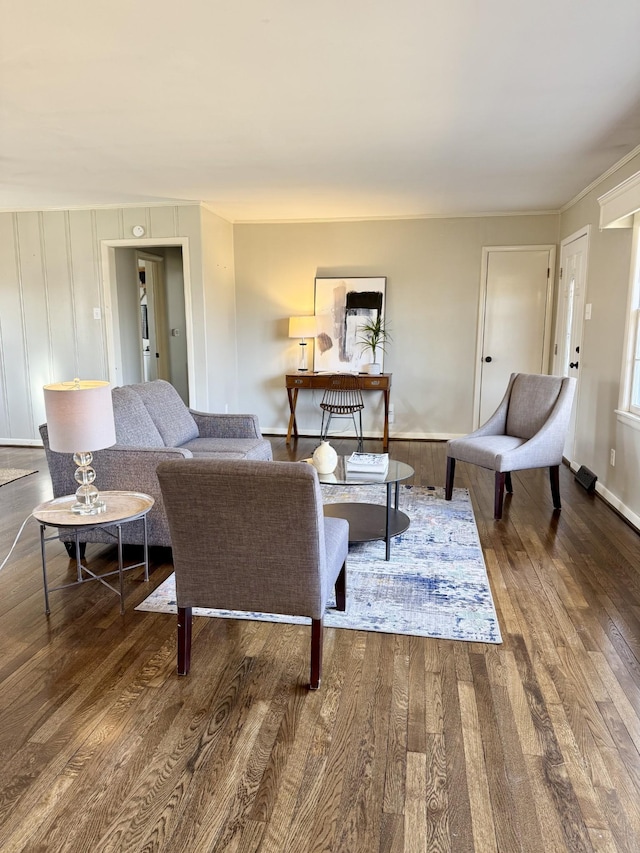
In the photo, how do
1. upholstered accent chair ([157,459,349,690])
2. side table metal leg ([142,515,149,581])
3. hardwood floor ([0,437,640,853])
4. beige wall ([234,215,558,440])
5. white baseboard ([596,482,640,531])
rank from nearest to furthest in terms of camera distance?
hardwood floor ([0,437,640,853]) → upholstered accent chair ([157,459,349,690]) → side table metal leg ([142,515,149,581]) → white baseboard ([596,482,640,531]) → beige wall ([234,215,558,440])

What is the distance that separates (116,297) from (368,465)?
3754 mm

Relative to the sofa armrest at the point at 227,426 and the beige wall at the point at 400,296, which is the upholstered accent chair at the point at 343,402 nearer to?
the beige wall at the point at 400,296

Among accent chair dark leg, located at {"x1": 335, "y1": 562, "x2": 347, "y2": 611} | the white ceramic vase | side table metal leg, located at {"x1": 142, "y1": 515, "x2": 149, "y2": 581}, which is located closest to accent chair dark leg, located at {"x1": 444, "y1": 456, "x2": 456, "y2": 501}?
the white ceramic vase

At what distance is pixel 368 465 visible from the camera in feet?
10.7

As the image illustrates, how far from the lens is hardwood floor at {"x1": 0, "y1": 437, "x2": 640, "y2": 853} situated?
1.44 meters

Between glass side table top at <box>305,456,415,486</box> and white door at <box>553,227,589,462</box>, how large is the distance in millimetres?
2492

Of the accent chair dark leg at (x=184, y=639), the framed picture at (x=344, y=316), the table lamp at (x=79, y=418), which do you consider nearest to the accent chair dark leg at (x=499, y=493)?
the accent chair dark leg at (x=184, y=639)

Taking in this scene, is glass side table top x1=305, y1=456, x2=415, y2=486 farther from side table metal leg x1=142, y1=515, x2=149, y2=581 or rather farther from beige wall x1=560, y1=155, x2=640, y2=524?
beige wall x1=560, y1=155, x2=640, y2=524

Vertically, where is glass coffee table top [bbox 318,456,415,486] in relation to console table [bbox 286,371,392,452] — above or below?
below

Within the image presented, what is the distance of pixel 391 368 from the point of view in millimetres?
6316

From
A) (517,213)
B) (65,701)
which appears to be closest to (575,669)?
(65,701)

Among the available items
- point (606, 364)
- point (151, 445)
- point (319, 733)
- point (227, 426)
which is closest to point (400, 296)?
point (606, 364)

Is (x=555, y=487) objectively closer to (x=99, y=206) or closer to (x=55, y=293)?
(x=99, y=206)

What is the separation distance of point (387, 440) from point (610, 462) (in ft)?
7.81
